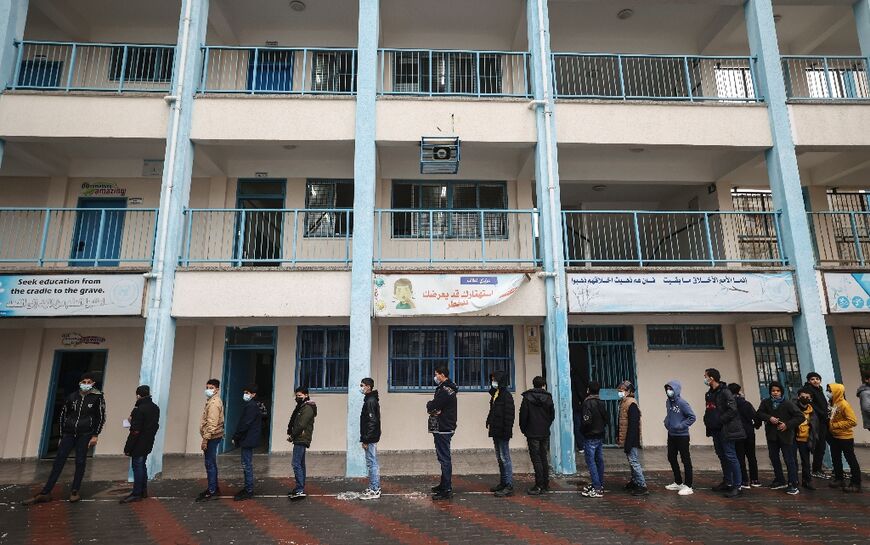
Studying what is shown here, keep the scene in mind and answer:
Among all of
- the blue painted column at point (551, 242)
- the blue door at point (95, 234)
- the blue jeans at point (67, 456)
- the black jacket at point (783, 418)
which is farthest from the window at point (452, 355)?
the blue door at point (95, 234)

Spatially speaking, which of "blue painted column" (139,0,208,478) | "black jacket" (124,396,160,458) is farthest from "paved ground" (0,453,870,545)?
"blue painted column" (139,0,208,478)

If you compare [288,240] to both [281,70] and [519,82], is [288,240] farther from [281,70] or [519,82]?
[519,82]

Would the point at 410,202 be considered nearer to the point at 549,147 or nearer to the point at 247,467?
the point at 549,147

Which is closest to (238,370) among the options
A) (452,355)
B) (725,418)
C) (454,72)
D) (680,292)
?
(452,355)

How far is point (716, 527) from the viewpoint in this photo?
5578mm

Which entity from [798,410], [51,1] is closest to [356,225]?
Result: [798,410]

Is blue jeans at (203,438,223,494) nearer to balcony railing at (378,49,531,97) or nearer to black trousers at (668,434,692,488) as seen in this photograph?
black trousers at (668,434,692,488)

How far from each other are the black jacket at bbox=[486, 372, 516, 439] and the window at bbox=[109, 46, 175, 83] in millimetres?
10087

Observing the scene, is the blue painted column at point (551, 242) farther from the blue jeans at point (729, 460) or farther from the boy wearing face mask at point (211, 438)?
the boy wearing face mask at point (211, 438)

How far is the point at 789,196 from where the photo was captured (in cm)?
923

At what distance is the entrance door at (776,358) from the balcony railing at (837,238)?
1.91 metres

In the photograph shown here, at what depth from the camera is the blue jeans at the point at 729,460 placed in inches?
265

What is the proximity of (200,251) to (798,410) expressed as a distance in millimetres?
11024

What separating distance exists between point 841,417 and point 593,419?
3.69 m
